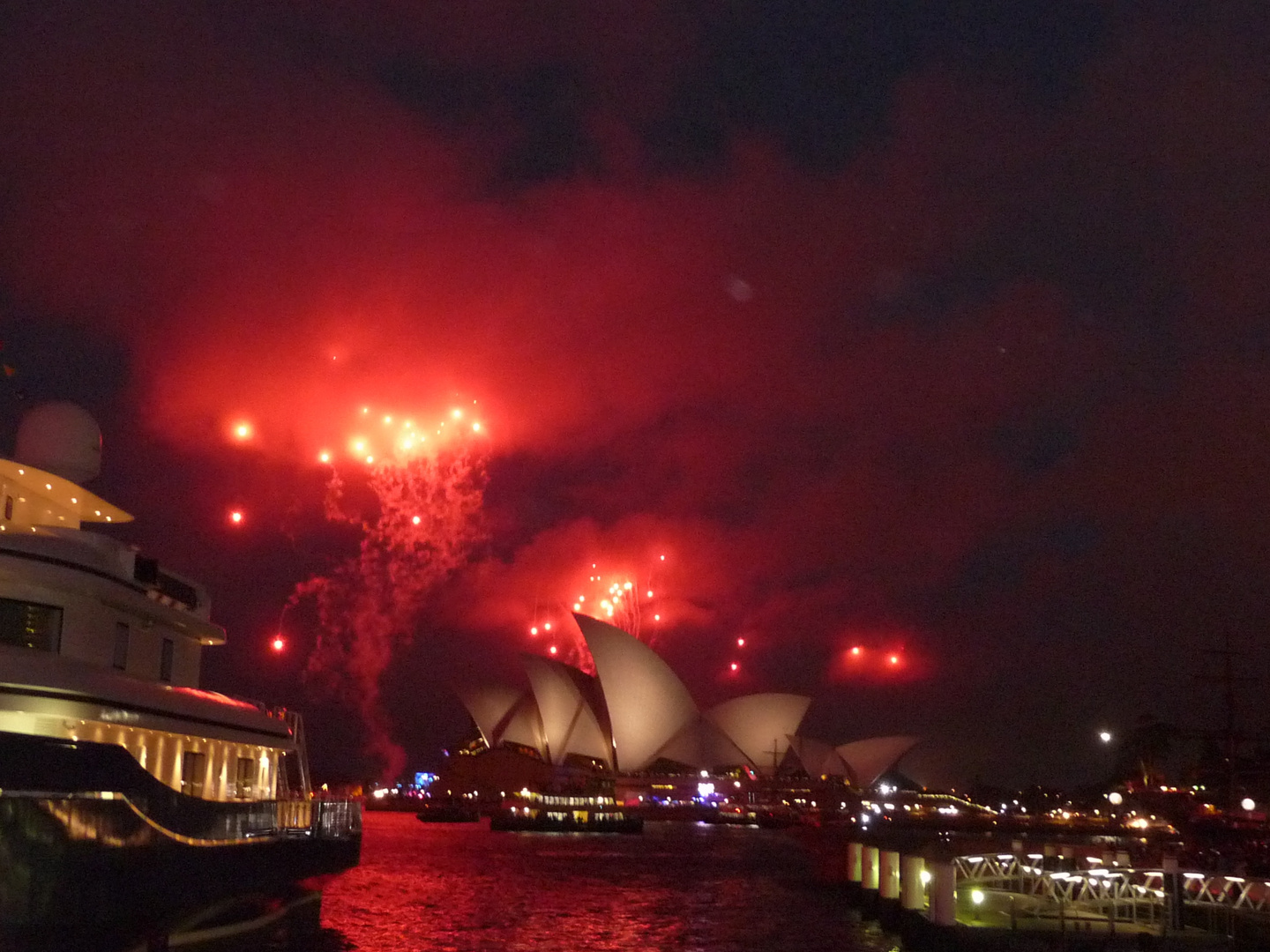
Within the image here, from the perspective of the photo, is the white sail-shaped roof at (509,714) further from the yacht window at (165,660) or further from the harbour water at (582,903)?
the yacht window at (165,660)

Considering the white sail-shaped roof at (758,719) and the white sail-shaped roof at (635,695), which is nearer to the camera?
the white sail-shaped roof at (635,695)

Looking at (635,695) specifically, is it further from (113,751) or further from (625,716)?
(113,751)

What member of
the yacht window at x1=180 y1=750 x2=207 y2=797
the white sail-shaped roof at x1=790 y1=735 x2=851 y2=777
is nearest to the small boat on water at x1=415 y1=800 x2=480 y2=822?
the white sail-shaped roof at x1=790 y1=735 x2=851 y2=777

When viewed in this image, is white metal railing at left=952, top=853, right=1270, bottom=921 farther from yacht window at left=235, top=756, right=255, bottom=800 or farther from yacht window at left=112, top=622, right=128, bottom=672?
yacht window at left=112, top=622, right=128, bottom=672

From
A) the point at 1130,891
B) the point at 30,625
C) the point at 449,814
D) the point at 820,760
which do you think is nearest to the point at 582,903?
the point at 1130,891

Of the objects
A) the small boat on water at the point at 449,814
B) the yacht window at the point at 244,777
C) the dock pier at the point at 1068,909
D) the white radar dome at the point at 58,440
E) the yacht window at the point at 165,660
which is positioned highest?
the white radar dome at the point at 58,440

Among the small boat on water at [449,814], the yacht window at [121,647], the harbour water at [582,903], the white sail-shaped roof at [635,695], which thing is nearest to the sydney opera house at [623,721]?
the white sail-shaped roof at [635,695]

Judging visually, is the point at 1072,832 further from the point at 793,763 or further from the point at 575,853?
the point at 575,853
